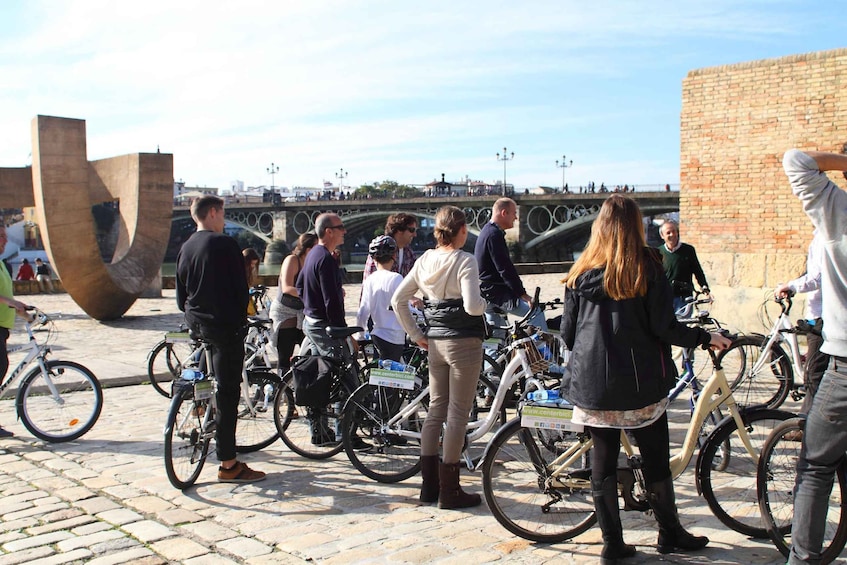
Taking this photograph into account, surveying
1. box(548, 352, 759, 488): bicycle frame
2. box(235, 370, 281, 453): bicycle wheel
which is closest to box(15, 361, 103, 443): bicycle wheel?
box(235, 370, 281, 453): bicycle wheel

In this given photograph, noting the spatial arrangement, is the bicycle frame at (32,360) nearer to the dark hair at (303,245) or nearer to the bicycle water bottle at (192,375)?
the bicycle water bottle at (192,375)

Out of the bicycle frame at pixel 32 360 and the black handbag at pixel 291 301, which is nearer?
the bicycle frame at pixel 32 360

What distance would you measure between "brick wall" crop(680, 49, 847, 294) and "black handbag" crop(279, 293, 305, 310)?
20.9 ft

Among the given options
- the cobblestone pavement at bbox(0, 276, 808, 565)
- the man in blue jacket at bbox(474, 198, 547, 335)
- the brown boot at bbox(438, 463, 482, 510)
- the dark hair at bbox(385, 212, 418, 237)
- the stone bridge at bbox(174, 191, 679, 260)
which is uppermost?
the stone bridge at bbox(174, 191, 679, 260)

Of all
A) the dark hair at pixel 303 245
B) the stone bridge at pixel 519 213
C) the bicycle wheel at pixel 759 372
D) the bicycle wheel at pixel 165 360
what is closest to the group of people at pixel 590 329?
the dark hair at pixel 303 245

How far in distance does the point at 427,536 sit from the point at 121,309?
13.5 meters

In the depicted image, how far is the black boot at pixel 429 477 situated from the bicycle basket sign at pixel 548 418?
883 mm

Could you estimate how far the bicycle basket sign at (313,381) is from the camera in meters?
5.73

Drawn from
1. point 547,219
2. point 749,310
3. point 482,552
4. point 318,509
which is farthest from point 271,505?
point 547,219

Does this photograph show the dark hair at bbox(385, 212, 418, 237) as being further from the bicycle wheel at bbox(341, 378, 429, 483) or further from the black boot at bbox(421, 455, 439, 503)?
the black boot at bbox(421, 455, 439, 503)

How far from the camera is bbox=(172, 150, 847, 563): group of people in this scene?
3277 mm

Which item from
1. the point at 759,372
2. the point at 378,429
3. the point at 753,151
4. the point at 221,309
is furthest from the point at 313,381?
the point at 753,151

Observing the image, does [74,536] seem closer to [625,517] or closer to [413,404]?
[413,404]

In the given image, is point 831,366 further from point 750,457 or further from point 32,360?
point 32,360
